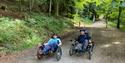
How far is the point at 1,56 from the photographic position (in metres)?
14.6

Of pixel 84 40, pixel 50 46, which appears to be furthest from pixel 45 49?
pixel 84 40

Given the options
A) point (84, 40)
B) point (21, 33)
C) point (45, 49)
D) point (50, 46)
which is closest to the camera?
point (45, 49)

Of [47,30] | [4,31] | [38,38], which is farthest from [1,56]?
[47,30]

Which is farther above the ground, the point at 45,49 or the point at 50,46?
the point at 50,46

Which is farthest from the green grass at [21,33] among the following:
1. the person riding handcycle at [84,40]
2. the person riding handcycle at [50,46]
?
the person riding handcycle at [84,40]

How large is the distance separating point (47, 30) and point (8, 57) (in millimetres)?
9916

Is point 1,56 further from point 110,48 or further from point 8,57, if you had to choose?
point 110,48

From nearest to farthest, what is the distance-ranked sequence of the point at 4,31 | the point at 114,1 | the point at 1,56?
1. the point at 1,56
2. the point at 4,31
3. the point at 114,1

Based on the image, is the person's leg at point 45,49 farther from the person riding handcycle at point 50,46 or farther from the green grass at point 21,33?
the green grass at point 21,33

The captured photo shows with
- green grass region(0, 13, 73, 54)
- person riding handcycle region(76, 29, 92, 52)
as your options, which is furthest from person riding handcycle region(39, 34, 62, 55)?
green grass region(0, 13, 73, 54)

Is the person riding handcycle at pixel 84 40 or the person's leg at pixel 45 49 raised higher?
the person riding handcycle at pixel 84 40

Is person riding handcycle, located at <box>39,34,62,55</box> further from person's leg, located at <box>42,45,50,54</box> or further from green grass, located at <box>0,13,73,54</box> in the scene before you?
green grass, located at <box>0,13,73,54</box>

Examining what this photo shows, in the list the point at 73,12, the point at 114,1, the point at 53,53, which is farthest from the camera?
the point at 73,12

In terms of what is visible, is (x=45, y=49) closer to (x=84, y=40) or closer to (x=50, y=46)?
(x=50, y=46)
